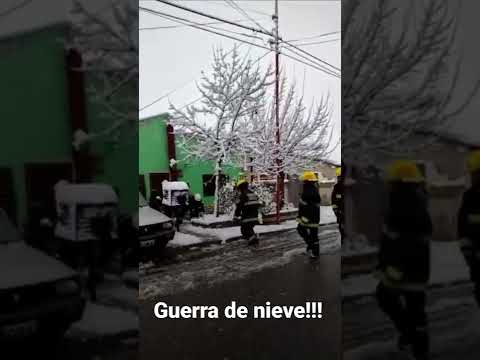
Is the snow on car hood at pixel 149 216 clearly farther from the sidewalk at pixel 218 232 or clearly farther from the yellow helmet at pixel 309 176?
the yellow helmet at pixel 309 176

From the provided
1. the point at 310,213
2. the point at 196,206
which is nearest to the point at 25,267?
the point at 196,206

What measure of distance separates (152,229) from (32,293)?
1.75 ft

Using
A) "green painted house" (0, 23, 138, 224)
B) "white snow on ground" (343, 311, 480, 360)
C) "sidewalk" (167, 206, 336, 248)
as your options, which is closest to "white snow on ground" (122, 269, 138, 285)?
"sidewalk" (167, 206, 336, 248)

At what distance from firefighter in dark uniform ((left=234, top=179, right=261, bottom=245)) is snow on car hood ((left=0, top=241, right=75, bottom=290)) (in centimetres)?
81

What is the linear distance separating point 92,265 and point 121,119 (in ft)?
2.12

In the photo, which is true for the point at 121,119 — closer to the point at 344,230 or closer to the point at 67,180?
the point at 67,180

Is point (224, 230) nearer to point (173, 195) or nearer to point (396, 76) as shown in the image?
point (173, 195)

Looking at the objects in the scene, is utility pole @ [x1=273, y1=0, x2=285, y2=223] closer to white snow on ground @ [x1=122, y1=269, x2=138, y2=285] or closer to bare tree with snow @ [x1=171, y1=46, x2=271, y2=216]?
bare tree with snow @ [x1=171, y1=46, x2=271, y2=216]

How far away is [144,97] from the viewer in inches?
62.3

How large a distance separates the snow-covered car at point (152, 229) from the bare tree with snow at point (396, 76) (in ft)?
2.99

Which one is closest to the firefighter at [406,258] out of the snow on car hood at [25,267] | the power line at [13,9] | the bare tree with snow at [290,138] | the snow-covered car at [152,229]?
the bare tree with snow at [290,138]

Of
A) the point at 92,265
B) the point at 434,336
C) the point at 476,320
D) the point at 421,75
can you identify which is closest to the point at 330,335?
the point at 434,336

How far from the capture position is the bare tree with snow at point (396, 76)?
145cm

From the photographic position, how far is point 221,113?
5.60ft
